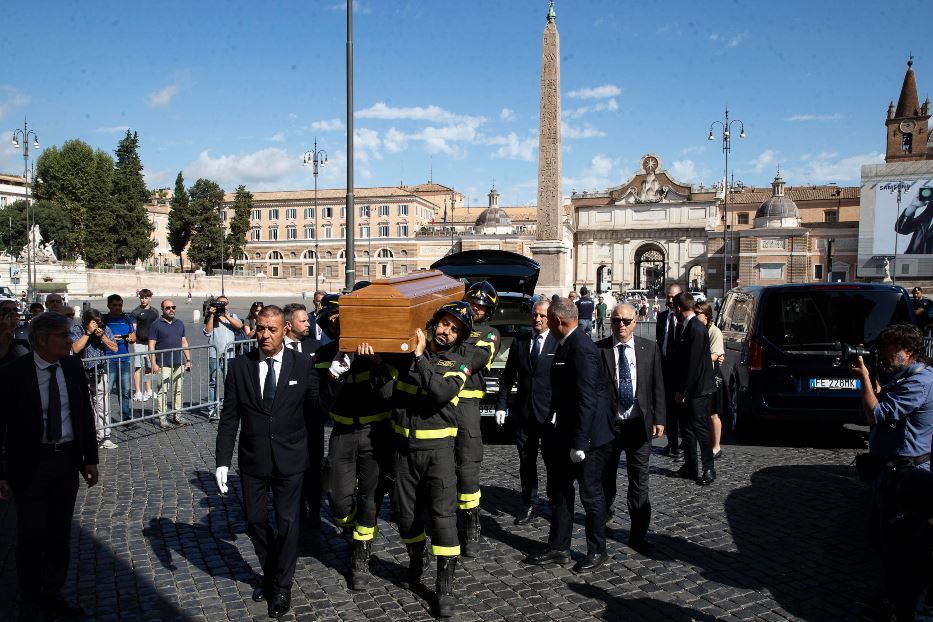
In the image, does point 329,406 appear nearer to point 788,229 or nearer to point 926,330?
point 926,330

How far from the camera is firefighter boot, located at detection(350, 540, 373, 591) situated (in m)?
4.39

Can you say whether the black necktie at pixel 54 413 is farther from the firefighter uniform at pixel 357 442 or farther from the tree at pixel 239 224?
the tree at pixel 239 224

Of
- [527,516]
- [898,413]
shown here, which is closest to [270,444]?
[527,516]

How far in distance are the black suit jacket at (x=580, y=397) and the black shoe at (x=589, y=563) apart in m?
0.72

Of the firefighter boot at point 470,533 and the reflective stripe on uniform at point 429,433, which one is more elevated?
the reflective stripe on uniform at point 429,433

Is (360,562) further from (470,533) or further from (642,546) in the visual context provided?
(642,546)

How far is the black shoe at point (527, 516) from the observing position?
561cm

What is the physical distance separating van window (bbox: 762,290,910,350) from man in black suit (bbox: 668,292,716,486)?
182 centimetres

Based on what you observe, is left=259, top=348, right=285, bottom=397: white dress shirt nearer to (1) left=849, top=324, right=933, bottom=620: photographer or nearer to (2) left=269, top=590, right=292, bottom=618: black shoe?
(2) left=269, top=590, right=292, bottom=618: black shoe

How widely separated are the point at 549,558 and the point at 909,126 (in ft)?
247

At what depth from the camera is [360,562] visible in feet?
14.5

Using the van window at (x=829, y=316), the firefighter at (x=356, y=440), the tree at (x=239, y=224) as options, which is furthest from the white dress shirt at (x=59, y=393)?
the tree at (x=239, y=224)

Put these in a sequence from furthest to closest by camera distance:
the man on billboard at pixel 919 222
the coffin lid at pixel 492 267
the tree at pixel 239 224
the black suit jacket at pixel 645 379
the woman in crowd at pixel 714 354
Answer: the tree at pixel 239 224, the man on billboard at pixel 919 222, the coffin lid at pixel 492 267, the woman in crowd at pixel 714 354, the black suit jacket at pixel 645 379

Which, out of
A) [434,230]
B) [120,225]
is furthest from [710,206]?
[120,225]
